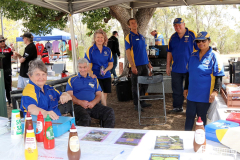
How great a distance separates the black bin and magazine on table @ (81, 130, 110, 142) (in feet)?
12.8

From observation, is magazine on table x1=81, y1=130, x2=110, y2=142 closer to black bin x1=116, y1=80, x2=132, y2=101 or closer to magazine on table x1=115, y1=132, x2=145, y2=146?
magazine on table x1=115, y1=132, x2=145, y2=146

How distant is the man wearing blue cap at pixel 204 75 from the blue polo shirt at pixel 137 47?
1.97 m

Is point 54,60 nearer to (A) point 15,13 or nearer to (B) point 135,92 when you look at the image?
(A) point 15,13

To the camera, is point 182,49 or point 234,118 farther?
point 182,49

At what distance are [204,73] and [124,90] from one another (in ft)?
11.2

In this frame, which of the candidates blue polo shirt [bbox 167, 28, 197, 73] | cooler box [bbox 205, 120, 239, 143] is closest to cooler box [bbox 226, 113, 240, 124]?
cooler box [bbox 205, 120, 239, 143]

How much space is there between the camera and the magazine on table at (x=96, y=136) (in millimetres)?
1878

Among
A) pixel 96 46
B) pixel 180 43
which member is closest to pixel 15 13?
pixel 96 46

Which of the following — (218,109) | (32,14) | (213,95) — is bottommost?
(218,109)

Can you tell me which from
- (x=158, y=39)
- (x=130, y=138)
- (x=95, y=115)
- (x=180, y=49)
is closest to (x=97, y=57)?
(x=95, y=115)

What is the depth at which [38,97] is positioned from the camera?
246cm

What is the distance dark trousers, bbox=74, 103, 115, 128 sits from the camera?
3013 millimetres

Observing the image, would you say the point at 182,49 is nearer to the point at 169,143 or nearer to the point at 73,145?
the point at 169,143

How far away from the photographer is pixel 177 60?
4.39m
